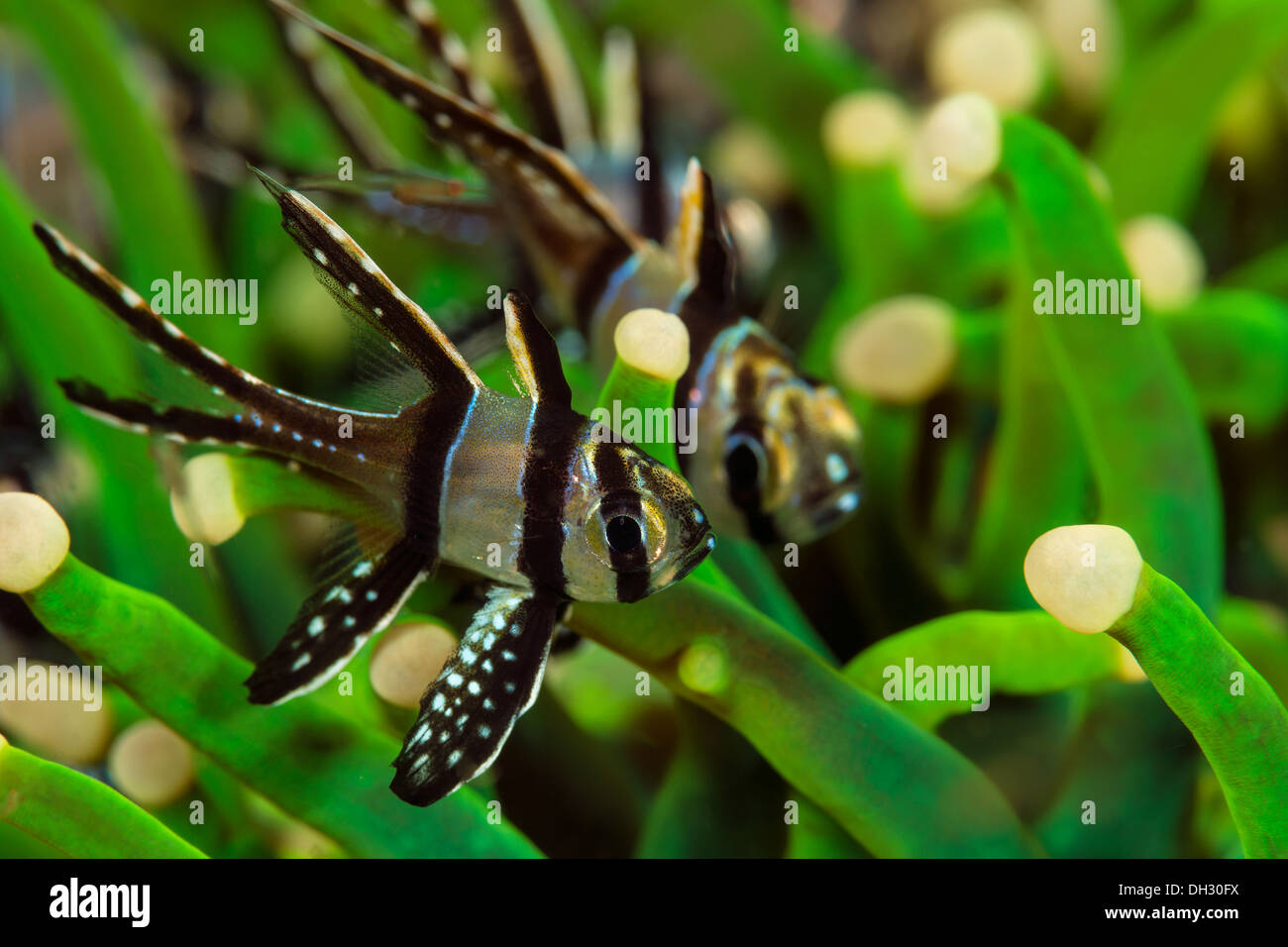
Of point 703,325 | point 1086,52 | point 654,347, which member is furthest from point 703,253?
point 1086,52

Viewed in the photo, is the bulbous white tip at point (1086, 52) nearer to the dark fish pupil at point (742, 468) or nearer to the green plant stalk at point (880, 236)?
the green plant stalk at point (880, 236)

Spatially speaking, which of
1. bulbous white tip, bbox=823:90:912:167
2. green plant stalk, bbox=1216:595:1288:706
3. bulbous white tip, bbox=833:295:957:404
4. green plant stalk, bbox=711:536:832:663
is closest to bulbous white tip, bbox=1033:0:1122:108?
bulbous white tip, bbox=823:90:912:167

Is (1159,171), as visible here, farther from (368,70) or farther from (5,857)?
(5,857)

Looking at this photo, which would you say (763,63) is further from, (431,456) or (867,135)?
(431,456)

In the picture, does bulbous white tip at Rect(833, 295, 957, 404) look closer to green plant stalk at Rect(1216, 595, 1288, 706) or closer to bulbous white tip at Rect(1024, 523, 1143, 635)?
green plant stalk at Rect(1216, 595, 1288, 706)

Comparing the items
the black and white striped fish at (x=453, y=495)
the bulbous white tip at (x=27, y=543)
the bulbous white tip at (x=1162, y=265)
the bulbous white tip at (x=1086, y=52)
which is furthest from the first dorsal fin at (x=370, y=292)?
the bulbous white tip at (x=1086, y=52)
